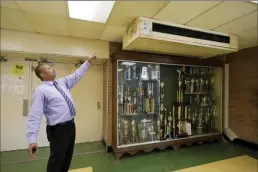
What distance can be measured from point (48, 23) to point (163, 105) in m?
2.39

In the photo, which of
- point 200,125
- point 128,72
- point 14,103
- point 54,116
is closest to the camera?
point 54,116

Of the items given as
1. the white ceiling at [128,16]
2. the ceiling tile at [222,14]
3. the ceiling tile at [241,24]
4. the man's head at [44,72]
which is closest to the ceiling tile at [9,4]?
the white ceiling at [128,16]

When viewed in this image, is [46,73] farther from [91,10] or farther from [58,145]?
[91,10]

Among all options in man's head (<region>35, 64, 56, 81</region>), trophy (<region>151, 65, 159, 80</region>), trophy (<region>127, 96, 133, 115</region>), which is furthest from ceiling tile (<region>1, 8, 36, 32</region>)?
trophy (<region>151, 65, 159, 80</region>)

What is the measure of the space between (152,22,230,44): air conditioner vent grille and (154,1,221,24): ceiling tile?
0.09m

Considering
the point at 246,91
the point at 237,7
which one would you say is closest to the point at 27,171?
the point at 237,7

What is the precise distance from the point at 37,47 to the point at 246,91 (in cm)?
388

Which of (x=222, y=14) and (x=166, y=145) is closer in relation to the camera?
(x=222, y=14)

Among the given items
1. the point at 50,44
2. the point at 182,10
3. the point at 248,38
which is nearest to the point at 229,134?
the point at 248,38

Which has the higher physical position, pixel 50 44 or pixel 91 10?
pixel 91 10

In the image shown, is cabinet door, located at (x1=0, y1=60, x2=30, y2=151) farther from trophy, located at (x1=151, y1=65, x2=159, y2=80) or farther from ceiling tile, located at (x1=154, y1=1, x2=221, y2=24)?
ceiling tile, located at (x1=154, y1=1, x2=221, y2=24)

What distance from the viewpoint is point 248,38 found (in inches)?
105

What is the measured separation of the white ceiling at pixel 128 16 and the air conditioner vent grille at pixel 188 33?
96 millimetres

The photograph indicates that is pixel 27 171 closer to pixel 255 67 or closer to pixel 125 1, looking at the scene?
pixel 125 1
